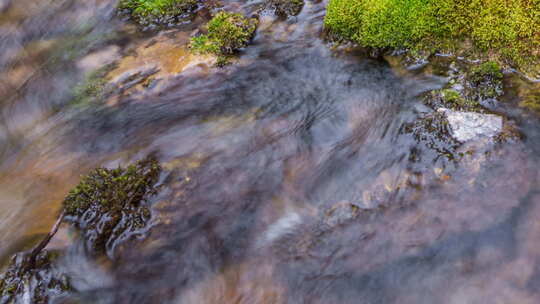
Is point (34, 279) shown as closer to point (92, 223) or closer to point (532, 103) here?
point (92, 223)

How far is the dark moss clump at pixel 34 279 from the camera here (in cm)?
352

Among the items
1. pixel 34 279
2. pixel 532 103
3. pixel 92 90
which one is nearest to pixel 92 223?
pixel 34 279

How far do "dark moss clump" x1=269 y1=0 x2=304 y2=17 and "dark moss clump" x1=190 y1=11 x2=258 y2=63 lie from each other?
1.83ft

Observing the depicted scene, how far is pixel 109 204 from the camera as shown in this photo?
4055mm

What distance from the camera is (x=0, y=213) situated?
4.32 m

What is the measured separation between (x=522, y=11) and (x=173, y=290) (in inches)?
202

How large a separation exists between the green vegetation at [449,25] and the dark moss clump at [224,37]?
160cm

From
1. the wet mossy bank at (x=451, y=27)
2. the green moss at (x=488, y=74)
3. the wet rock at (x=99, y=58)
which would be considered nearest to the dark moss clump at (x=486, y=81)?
the green moss at (x=488, y=74)

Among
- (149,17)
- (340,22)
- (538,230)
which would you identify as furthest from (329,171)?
(149,17)

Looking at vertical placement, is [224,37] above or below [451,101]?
above

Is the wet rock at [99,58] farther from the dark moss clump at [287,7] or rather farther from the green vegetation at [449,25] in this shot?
the green vegetation at [449,25]

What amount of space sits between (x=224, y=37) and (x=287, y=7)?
4.77 feet

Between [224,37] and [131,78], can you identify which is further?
[224,37]

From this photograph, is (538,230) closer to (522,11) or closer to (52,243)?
(522,11)
